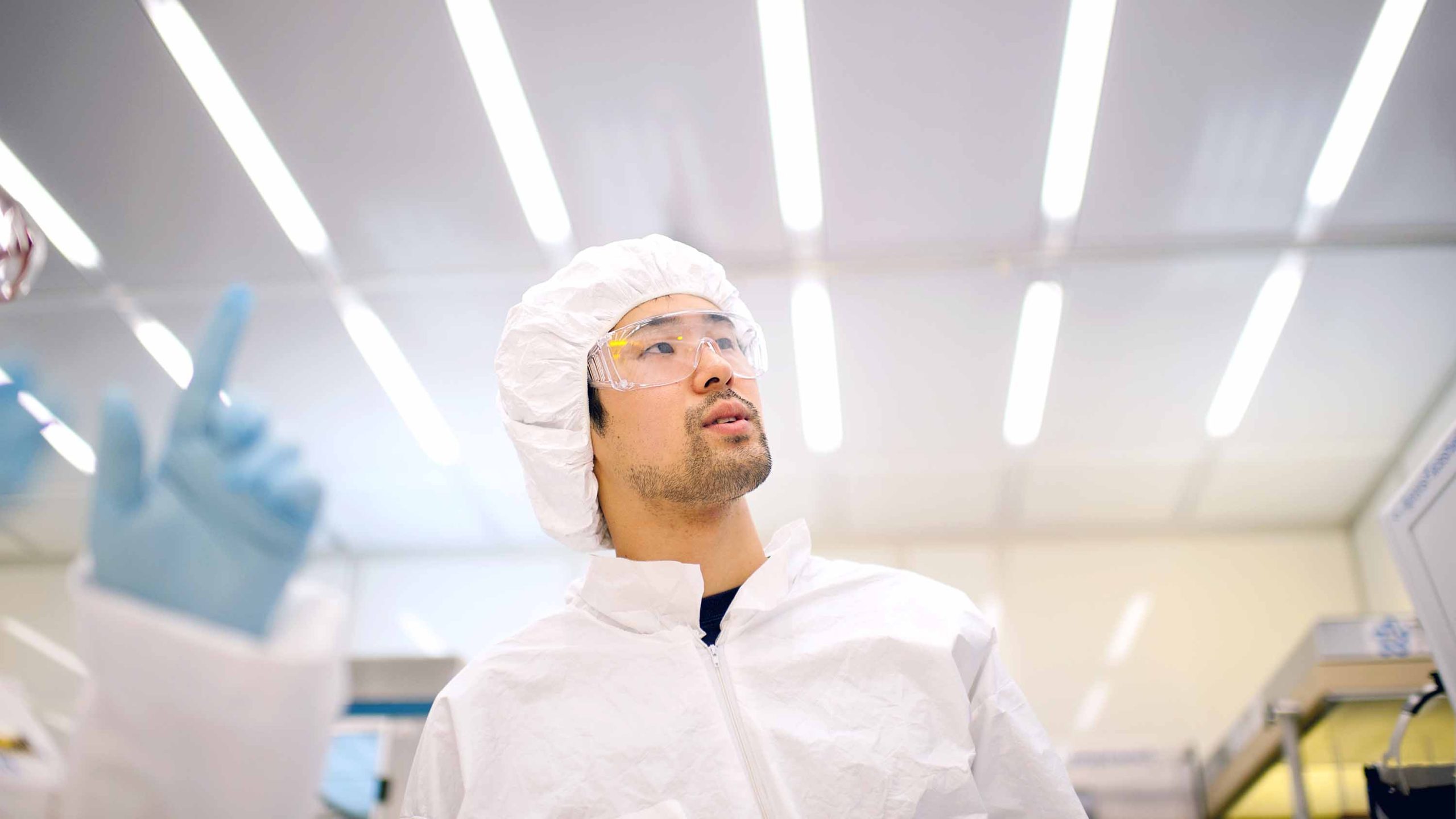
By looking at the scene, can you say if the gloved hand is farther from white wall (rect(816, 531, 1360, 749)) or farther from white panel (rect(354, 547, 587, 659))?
white wall (rect(816, 531, 1360, 749))

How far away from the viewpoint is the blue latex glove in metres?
0.79

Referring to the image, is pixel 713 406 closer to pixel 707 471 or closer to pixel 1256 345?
pixel 707 471

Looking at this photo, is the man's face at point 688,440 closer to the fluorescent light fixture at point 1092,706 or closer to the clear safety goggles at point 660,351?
the clear safety goggles at point 660,351

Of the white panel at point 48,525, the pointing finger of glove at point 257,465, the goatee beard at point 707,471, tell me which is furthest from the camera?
the white panel at point 48,525

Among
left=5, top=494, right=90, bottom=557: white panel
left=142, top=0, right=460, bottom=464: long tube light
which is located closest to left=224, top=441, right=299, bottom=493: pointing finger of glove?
left=5, top=494, right=90, bottom=557: white panel

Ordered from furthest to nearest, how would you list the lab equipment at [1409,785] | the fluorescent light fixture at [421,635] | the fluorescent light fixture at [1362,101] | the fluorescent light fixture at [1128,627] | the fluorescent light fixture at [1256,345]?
the fluorescent light fixture at [421,635]
the fluorescent light fixture at [1128,627]
the fluorescent light fixture at [1256,345]
the fluorescent light fixture at [1362,101]
the lab equipment at [1409,785]

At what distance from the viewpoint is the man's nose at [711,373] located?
155cm

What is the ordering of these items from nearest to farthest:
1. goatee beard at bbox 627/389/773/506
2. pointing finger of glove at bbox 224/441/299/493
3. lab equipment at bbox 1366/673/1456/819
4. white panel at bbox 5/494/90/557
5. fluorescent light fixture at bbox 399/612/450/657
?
pointing finger of glove at bbox 224/441/299/493
goatee beard at bbox 627/389/773/506
lab equipment at bbox 1366/673/1456/819
white panel at bbox 5/494/90/557
fluorescent light fixture at bbox 399/612/450/657

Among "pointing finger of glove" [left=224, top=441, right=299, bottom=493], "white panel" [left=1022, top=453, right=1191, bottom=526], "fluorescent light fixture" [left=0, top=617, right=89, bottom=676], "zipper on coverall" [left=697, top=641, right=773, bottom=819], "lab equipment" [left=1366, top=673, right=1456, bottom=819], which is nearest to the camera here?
"pointing finger of glove" [left=224, top=441, right=299, bottom=493]

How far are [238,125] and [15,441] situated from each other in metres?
2.54

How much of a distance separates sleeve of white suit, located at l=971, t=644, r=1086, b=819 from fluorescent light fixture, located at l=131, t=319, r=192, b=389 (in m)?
3.74

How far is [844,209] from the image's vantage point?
3.54 m

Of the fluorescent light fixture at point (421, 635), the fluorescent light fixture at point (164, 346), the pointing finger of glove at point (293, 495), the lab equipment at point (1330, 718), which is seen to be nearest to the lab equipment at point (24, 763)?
the pointing finger of glove at point (293, 495)

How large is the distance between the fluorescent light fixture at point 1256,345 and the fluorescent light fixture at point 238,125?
3.62 meters
